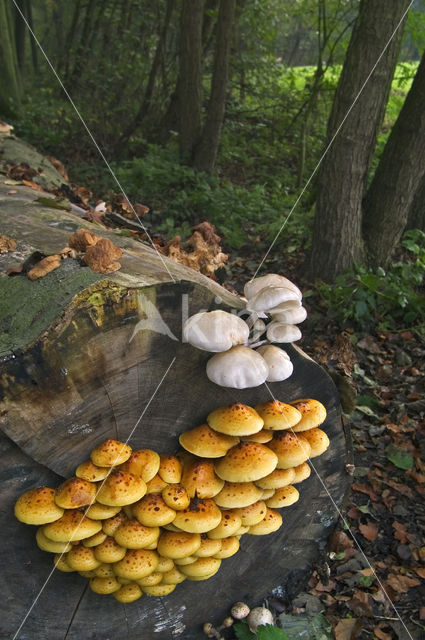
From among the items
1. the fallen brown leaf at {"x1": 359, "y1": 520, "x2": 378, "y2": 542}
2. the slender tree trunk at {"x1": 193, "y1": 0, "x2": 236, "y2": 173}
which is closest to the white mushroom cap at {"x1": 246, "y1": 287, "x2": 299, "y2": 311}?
the fallen brown leaf at {"x1": 359, "y1": 520, "x2": 378, "y2": 542}

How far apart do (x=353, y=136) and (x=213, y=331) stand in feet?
15.0

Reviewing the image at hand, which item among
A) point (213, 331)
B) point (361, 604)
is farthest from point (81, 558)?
point (361, 604)

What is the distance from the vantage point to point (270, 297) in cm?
215

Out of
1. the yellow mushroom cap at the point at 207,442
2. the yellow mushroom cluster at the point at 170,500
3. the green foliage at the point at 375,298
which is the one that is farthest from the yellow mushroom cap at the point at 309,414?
the green foliage at the point at 375,298

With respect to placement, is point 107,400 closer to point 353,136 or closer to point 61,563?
point 61,563

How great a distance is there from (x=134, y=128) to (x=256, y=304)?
1046 cm

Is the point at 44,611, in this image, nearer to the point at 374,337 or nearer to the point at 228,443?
the point at 228,443

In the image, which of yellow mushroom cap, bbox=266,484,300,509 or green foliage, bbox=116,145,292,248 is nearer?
yellow mushroom cap, bbox=266,484,300,509

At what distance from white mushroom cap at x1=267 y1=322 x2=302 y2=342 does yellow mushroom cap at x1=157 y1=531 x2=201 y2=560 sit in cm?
104

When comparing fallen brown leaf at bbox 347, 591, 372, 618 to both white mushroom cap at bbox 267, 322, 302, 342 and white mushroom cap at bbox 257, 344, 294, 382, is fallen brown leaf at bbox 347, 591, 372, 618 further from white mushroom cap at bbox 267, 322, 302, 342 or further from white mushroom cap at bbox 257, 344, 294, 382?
white mushroom cap at bbox 267, 322, 302, 342

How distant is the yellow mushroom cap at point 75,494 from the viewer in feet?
6.91

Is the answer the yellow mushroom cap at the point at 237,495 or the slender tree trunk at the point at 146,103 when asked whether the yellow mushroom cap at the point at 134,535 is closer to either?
the yellow mushroom cap at the point at 237,495

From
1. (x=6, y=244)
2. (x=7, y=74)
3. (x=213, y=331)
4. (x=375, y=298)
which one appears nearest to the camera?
(x=213, y=331)

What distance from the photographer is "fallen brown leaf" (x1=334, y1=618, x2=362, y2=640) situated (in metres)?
2.85
